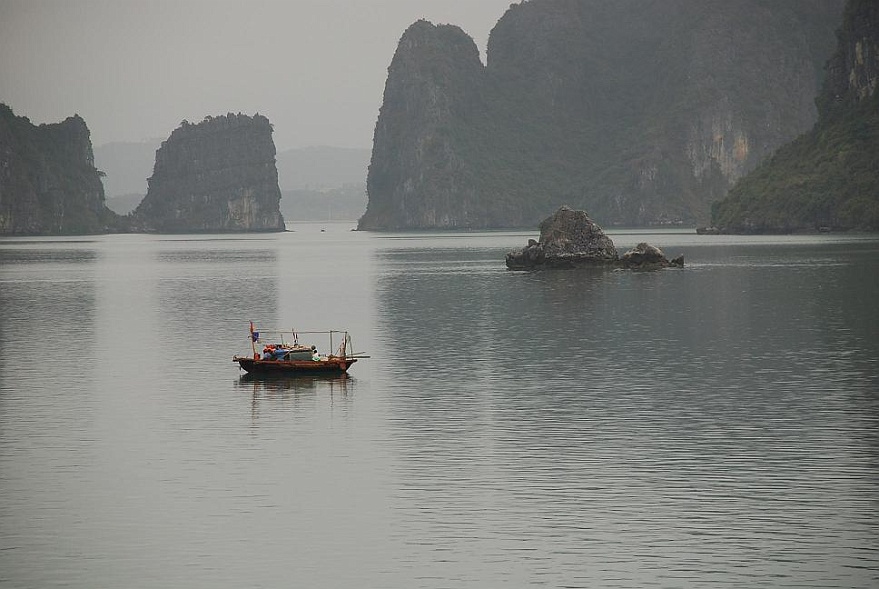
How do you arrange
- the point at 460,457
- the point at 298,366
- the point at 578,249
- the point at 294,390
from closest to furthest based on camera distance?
the point at 460,457 → the point at 294,390 → the point at 298,366 → the point at 578,249

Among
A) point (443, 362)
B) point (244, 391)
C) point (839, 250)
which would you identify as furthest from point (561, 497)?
point (839, 250)

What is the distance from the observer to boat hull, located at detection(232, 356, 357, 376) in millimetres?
55125

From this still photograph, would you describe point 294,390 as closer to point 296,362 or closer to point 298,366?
point 298,366

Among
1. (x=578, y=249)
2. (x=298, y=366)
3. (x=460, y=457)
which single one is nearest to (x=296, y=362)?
(x=298, y=366)

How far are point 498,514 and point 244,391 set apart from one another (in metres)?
24.6

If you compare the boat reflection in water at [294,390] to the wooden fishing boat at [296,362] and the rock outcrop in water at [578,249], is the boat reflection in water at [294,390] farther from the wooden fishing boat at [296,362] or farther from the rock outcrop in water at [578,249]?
the rock outcrop in water at [578,249]

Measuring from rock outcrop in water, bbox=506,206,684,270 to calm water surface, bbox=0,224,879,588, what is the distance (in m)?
59.0

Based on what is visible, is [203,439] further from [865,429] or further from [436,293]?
[436,293]

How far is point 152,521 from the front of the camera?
1177 inches

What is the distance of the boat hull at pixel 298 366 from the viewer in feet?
181

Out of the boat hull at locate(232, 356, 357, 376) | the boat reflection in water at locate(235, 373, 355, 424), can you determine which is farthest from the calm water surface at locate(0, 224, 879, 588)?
the boat hull at locate(232, 356, 357, 376)

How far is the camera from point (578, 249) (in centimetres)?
14288

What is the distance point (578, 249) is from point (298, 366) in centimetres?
9107

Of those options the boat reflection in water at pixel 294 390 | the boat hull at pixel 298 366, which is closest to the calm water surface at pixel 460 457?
the boat reflection in water at pixel 294 390
